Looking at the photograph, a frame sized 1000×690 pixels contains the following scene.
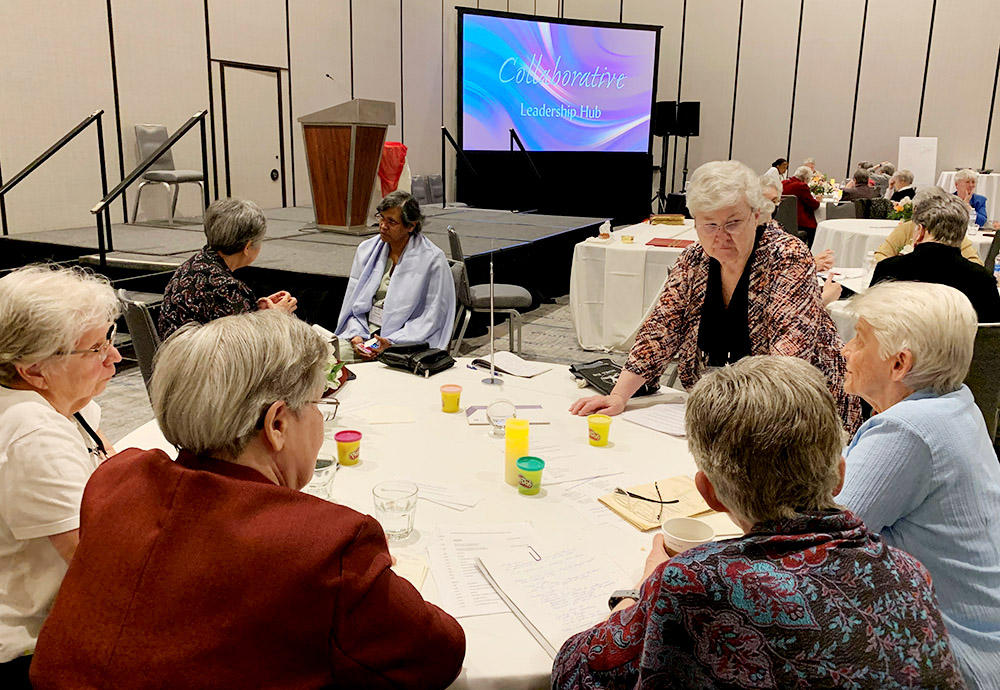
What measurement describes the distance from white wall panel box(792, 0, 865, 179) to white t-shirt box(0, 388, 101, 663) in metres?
12.8

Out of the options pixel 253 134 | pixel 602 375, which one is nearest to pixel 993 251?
pixel 602 375

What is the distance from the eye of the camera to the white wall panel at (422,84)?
11.0m

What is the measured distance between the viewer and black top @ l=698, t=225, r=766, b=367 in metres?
2.58

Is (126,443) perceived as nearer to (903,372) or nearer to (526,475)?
(526,475)

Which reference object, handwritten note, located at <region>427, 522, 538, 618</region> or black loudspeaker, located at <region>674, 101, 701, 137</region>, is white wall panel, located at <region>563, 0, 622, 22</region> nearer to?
black loudspeaker, located at <region>674, 101, 701, 137</region>

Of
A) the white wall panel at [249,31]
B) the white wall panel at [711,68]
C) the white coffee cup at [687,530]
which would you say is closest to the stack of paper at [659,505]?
the white coffee cup at [687,530]

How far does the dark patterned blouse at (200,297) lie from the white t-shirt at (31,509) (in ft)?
5.71

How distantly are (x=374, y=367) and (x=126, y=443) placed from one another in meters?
1.06

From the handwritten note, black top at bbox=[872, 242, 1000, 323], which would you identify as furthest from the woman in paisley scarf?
black top at bbox=[872, 242, 1000, 323]

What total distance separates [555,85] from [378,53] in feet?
8.42

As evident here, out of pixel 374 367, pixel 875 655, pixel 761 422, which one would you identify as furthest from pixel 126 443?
pixel 875 655

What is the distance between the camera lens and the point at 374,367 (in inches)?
118

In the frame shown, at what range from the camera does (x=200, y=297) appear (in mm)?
3152

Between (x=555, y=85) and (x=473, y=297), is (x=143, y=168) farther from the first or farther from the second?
(x=555, y=85)
